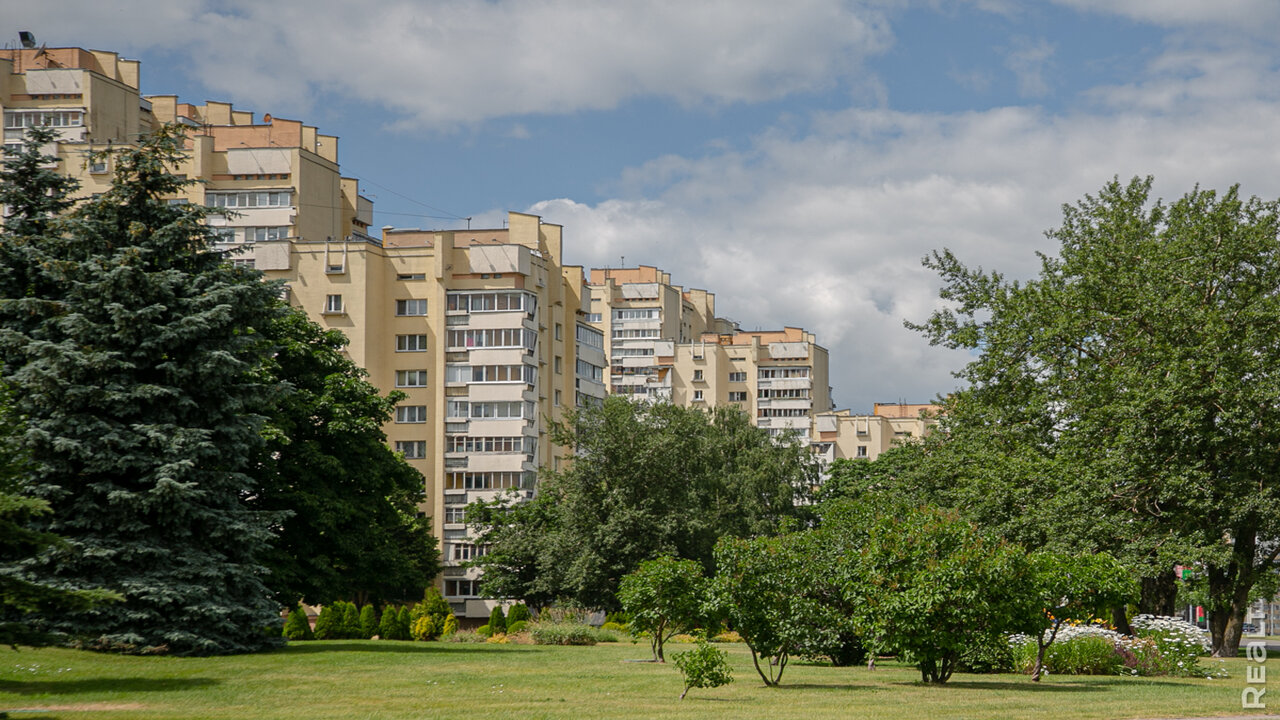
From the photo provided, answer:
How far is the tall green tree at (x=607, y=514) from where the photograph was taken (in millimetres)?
51500

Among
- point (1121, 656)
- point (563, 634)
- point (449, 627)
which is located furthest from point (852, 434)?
point (1121, 656)

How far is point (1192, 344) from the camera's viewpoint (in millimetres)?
35375

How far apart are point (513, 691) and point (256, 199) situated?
6838 cm

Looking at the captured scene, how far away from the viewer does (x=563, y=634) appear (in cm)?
4278

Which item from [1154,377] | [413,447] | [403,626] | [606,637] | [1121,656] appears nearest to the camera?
[1121,656]

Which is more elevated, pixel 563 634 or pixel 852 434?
pixel 852 434

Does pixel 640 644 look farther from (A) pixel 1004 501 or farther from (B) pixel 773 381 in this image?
(B) pixel 773 381

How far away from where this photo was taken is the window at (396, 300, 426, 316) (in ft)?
251

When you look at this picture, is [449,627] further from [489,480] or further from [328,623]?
[489,480]

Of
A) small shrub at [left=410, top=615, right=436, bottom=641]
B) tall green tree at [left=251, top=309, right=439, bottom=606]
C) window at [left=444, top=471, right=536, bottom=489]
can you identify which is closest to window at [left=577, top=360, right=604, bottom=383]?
window at [left=444, top=471, right=536, bottom=489]

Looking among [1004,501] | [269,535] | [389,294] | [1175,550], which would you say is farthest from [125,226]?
[389,294]

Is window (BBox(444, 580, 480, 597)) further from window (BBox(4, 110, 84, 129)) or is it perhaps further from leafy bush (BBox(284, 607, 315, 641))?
window (BBox(4, 110, 84, 129))

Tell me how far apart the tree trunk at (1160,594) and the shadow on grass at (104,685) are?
2742cm

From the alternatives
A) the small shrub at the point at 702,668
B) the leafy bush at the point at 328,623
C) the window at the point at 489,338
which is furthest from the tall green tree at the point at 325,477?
the window at the point at 489,338
